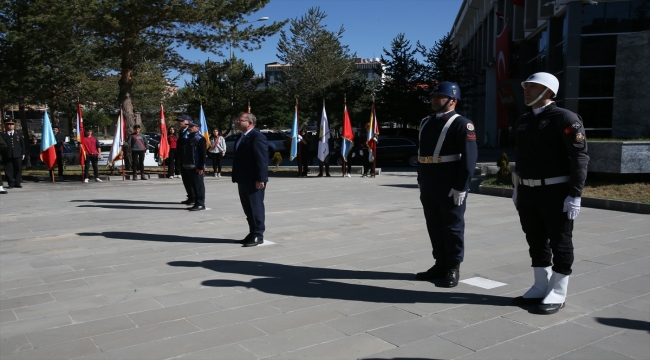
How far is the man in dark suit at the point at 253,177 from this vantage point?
7.60 m

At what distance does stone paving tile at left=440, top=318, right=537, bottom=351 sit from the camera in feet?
13.2

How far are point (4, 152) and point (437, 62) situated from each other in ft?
99.2

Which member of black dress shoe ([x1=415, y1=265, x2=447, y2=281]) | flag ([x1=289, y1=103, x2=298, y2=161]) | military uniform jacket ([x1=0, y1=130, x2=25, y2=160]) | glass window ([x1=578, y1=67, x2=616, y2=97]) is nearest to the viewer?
black dress shoe ([x1=415, y1=265, x2=447, y2=281])

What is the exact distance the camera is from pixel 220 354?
393 centimetres

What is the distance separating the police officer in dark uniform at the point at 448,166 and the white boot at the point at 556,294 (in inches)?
35.7

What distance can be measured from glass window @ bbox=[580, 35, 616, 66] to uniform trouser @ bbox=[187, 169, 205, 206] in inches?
751

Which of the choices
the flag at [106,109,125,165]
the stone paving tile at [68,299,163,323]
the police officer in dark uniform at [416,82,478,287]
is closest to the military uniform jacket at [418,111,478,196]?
the police officer in dark uniform at [416,82,478,287]

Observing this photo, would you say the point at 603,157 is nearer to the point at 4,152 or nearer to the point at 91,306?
the point at 91,306

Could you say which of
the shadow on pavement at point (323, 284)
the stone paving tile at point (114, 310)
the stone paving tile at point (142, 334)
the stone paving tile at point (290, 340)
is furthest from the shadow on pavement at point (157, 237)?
the stone paving tile at point (290, 340)

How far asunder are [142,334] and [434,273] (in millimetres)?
2832

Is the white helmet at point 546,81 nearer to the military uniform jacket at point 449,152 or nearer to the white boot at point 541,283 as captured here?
the military uniform jacket at point 449,152

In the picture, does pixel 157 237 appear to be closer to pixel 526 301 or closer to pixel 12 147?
pixel 526 301

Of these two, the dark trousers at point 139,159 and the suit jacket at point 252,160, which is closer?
the suit jacket at point 252,160

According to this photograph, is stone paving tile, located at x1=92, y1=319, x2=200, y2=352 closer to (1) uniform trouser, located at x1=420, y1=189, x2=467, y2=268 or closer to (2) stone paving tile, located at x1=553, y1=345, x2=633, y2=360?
(1) uniform trouser, located at x1=420, y1=189, x2=467, y2=268
